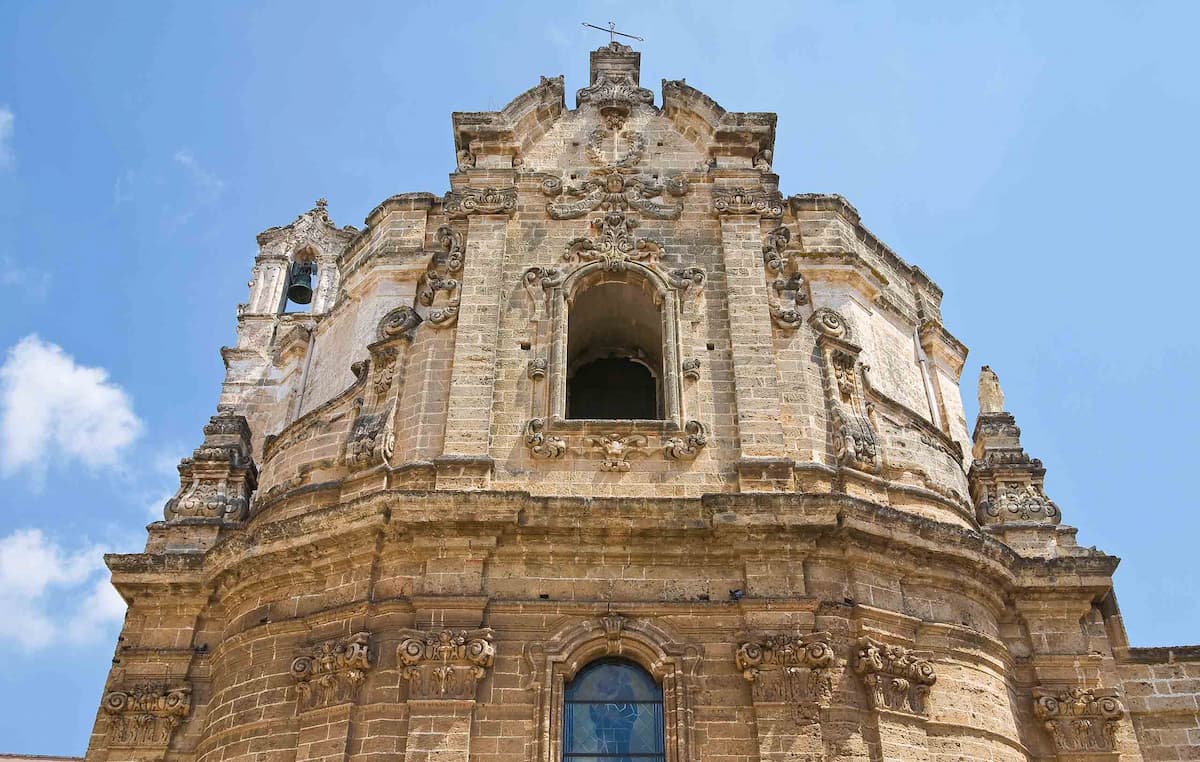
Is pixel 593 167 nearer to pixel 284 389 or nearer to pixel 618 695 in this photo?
pixel 284 389

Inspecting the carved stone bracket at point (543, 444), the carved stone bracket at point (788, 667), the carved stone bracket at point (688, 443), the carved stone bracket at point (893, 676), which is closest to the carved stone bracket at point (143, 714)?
the carved stone bracket at point (543, 444)

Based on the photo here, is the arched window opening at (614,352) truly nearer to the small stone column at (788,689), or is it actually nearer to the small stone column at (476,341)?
the small stone column at (476,341)

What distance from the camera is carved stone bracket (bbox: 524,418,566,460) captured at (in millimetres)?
12000

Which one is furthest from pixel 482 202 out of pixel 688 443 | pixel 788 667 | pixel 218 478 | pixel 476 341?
pixel 788 667

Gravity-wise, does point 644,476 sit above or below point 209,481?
below

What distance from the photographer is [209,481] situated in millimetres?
14164

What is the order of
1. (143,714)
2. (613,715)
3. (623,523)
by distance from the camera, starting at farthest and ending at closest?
(143,714)
(623,523)
(613,715)

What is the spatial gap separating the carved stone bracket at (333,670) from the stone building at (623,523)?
3 centimetres

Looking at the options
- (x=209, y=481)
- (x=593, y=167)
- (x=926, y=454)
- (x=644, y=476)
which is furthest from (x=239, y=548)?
(x=926, y=454)

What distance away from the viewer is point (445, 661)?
10.5 m

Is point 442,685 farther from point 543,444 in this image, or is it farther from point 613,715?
point 543,444

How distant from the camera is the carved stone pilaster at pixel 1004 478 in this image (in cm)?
1333

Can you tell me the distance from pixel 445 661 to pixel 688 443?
11.4ft

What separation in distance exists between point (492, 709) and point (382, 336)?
5.02m
